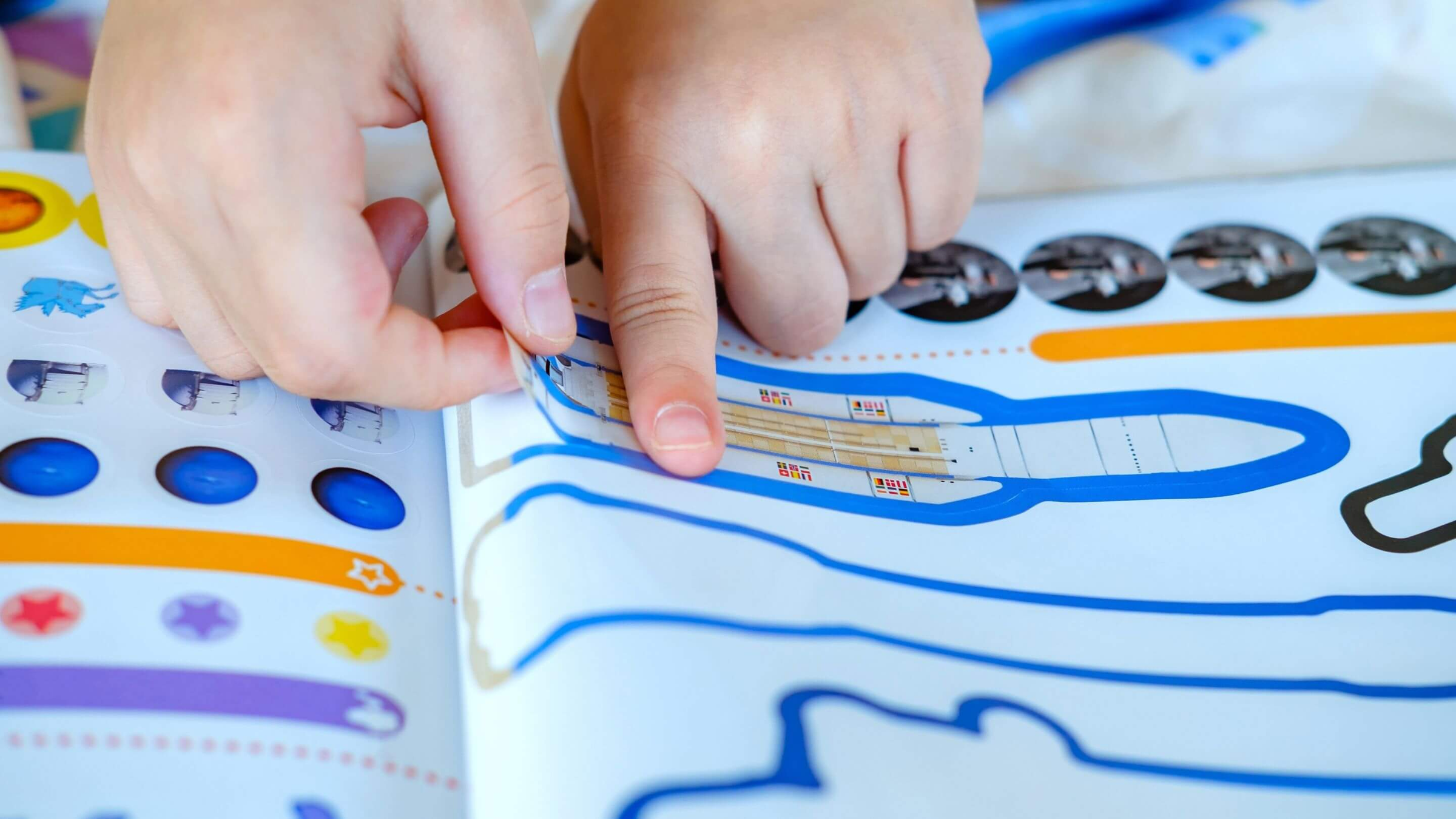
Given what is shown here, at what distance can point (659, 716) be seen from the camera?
32 centimetres

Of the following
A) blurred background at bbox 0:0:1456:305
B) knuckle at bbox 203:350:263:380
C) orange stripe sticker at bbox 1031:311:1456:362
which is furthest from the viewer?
blurred background at bbox 0:0:1456:305

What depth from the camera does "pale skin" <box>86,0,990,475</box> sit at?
0.31 m

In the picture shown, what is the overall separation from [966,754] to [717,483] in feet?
0.43

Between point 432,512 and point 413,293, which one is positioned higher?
point 413,293

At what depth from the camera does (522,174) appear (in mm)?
349

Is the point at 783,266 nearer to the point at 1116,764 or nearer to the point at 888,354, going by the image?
the point at 888,354

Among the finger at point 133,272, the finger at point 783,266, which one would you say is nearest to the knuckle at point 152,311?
the finger at point 133,272

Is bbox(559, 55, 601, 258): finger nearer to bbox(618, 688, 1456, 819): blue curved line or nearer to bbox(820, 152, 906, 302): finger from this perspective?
bbox(820, 152, 906, 302): finger

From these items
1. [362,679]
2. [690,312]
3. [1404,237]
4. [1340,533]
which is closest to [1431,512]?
[1340,533]

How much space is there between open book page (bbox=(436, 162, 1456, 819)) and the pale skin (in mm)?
32

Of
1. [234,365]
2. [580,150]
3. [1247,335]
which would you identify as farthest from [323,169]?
[1247,335]

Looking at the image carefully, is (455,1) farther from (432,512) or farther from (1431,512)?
(1431,512)

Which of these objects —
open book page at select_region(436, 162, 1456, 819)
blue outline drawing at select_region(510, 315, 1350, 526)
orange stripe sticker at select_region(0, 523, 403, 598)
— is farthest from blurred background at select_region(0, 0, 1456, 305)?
orange stripe sticker at select_region(0, 523, 403, 598)

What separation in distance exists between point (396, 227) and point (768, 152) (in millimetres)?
160
